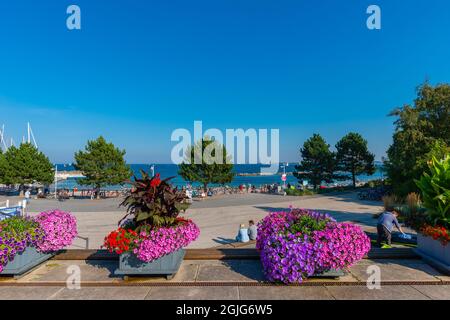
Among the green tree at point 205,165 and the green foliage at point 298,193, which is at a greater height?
the green tree at point 205,165

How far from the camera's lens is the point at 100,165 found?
3431 centimetres

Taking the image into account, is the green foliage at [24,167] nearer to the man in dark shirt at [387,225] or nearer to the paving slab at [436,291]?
the man in dark shirt at [387,225]

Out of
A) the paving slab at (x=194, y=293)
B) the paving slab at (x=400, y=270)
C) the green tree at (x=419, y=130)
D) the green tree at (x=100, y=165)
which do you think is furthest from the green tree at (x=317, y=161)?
the paving slab at (x=194, y=293)

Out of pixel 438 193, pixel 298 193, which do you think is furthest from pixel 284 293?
pixel 298 193

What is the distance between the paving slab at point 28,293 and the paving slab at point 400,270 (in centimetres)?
485

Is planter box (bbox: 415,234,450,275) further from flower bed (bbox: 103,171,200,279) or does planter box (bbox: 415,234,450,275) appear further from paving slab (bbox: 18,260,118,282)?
paving slab (bbox: 18,260,118,282)

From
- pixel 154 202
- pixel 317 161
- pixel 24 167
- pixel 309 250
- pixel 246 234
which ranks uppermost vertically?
pixel 317 161

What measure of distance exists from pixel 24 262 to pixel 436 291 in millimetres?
6647

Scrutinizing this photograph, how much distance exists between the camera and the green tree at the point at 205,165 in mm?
36094

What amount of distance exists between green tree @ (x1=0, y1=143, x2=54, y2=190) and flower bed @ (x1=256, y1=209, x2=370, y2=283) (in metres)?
42.2

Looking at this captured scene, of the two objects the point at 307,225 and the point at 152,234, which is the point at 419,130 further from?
the point at 152,234

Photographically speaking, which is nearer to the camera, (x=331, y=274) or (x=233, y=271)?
(x=331, y=274)

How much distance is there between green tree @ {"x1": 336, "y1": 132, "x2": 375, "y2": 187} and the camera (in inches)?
1750
